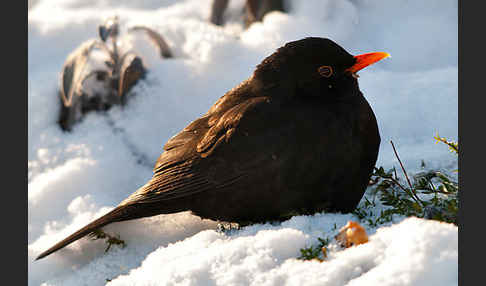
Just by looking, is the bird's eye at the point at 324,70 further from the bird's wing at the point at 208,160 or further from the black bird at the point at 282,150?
the bird's wing at the point at 208,160

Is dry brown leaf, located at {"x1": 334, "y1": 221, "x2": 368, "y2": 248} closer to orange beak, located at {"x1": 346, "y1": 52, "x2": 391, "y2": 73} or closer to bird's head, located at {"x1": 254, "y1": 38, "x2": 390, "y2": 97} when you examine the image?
bird's head, located at {"x1": 254, "y1": 38, "x2": 390, "y2": 97}

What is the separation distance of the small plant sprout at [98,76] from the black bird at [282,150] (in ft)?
6.15

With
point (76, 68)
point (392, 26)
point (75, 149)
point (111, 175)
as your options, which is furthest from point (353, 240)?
point (392, 26)

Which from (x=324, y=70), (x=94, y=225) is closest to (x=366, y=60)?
(x=324, y=70)

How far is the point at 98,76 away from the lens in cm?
483

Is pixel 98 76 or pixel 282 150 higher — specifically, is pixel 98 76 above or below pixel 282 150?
above

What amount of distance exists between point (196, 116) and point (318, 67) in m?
1.99

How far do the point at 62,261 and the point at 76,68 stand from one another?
1.96 metres

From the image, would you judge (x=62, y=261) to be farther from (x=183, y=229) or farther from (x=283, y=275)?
(x=283, y=275)

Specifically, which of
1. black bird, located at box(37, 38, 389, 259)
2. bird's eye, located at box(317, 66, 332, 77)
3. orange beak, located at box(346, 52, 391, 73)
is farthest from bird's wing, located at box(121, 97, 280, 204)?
orange beak, located at box(346, 52, 391, 73)

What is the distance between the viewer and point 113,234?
319cm

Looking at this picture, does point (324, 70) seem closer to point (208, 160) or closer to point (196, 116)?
point (208, 160)

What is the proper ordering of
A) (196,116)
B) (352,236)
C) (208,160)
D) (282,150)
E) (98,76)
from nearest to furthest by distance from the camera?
(352,236) → (282,150) → (208,160) → (196,116) → (98,76)

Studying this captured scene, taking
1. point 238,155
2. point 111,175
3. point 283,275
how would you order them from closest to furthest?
point 283,275, point 238,155, point 111,175
